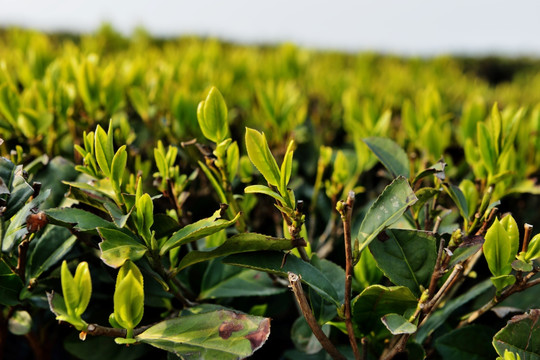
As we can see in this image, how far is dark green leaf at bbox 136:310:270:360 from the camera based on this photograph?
0.96 meters

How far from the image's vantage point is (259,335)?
38.3 inches

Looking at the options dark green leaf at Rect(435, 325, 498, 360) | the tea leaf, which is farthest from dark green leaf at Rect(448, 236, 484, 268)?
the tea leaf

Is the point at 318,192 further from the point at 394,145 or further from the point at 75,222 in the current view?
the point at 75,222

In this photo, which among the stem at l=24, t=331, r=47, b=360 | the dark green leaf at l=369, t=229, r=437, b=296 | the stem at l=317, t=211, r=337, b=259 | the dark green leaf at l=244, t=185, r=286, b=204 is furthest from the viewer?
the stem at l=317, t=211, r=337, b=259

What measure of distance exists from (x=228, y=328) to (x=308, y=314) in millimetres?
171

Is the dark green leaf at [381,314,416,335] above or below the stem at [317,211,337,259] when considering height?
above

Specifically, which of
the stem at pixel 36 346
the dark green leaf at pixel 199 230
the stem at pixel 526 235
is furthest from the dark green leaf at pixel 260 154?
the stem at pixel 36 346

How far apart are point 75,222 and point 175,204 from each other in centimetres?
31

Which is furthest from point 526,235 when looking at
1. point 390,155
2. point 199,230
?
point 199,230

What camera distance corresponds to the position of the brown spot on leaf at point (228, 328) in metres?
0.99

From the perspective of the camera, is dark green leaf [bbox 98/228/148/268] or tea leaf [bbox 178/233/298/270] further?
tea leaf [bbox 178/233/298/270]

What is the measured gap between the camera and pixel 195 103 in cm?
197

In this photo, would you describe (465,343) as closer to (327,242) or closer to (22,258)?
(327,242)

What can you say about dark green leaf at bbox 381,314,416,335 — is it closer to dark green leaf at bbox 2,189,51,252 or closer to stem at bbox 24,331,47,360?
dark green leaf at bbox 2,189,51,252
